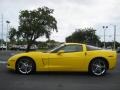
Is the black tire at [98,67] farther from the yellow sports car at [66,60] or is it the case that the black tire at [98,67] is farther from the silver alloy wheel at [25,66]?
the silver alloy wheel at [25,66]

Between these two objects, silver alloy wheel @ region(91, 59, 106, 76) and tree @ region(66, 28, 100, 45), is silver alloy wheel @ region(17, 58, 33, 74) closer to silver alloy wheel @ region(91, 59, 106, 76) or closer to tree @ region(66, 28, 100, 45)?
silver alloy wheel @ region(91, 59, 106, 76)

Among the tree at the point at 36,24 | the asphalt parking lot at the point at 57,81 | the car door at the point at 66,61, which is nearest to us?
the asphalt parking lot at the point at 57,81

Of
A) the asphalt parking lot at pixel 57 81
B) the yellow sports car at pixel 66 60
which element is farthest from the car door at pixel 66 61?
the asphalt parking lot at pixel 57 81

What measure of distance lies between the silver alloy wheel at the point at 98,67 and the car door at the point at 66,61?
51cm

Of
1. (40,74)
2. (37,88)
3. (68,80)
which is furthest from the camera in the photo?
(40,74)

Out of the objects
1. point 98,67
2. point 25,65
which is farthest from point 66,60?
A: point 25,65

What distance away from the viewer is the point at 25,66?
12805mm

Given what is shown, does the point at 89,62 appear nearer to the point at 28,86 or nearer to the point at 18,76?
the point at 18,76

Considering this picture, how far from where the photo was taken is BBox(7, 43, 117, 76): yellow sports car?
1288 cm

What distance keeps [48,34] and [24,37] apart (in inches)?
269

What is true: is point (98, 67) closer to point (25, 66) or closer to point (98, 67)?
point (98, 67)

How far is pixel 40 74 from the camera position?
42.3 feet

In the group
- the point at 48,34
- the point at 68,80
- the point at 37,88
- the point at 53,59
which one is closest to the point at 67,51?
the point at 53,59

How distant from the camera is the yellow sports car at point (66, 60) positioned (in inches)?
507
